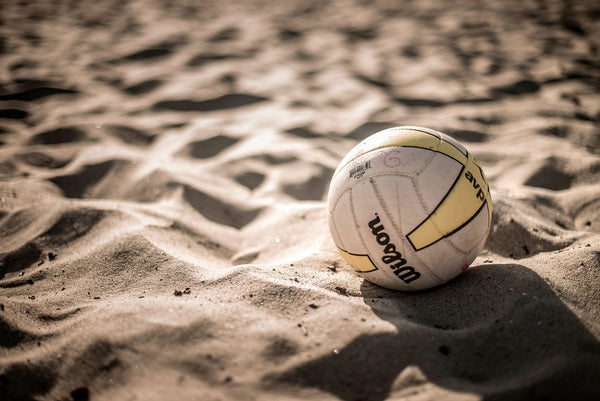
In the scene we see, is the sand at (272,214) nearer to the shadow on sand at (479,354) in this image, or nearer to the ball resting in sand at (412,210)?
the shadow on sand at (479,354)

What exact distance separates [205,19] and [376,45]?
4.15m

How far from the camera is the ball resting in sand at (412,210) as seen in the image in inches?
75.2

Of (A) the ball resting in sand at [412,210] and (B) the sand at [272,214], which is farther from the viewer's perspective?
(A) the ball resting in sand at [412,210]

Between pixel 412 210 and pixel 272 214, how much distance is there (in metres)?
1.54

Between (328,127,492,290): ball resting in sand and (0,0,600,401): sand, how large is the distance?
0.59ft

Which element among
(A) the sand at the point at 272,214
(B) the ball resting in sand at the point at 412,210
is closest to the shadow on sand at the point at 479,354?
(A) the sand at the point at 272,214

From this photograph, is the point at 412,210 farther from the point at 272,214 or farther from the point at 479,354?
the point at 272,214

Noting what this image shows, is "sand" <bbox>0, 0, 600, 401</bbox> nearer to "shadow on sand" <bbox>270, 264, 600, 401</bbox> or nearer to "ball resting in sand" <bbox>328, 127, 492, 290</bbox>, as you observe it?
"shadow on sand" <bbox>270, 264, 600, 401</bbox>

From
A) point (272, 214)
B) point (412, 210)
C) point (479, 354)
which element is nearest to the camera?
point (479, 354)

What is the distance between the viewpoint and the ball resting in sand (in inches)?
75.2

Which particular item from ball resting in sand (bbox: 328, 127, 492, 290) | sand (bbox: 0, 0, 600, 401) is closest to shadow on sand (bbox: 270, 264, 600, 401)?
sand (bbox: 0, 0, 600, 401)

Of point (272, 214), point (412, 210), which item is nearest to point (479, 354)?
point (412, 210)

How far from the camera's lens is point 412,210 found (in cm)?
190

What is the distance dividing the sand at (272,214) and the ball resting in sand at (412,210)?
0.18 m
